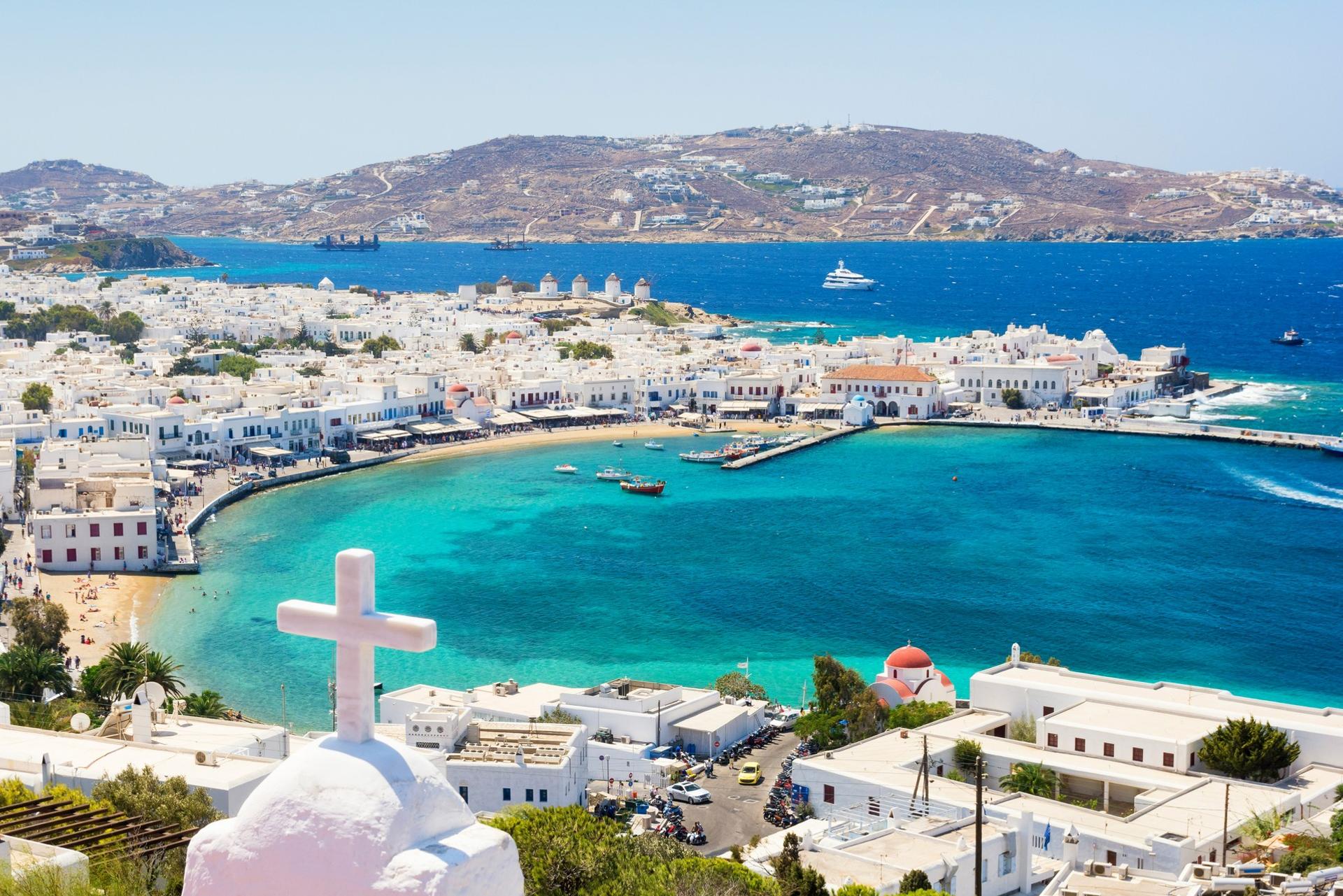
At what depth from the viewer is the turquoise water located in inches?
1156

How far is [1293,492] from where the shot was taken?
47062mm

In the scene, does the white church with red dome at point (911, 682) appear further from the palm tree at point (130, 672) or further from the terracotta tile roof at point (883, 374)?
the terracotta tile roof at point (883, 374)

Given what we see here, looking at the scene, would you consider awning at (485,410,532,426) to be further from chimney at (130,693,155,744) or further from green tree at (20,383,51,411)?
chimney at (130,693,155,744)

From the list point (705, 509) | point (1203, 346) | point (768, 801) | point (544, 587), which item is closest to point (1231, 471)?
point (705, 509)

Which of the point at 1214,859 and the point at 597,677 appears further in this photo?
the point at 597,677

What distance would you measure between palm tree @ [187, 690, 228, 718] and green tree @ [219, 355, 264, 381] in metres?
39.8

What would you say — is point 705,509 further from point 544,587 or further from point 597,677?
point 597,677

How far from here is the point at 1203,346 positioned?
88688 millimetres

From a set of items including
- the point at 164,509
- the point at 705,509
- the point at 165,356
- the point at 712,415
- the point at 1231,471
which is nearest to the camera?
the point at 164,509

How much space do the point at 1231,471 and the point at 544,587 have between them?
26.0 metres

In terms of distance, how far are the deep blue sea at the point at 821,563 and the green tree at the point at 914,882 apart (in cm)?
1323

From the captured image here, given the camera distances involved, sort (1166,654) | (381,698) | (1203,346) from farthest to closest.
Answer: (1203,346)
(1166,654)
(381,698)

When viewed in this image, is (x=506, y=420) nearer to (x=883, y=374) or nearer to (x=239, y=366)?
(x=239, y=366)

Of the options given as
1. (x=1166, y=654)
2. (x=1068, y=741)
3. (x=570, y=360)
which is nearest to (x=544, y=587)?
(x=1166, y=654)
